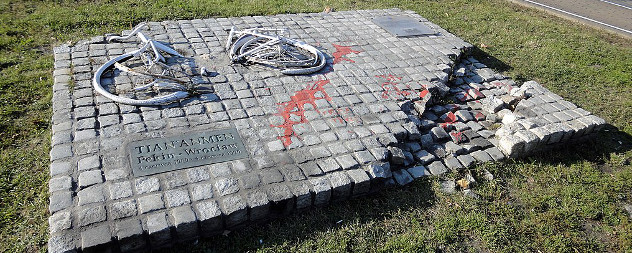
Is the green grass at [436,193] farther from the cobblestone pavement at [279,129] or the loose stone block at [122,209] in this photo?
the loose stone block at [122,209]

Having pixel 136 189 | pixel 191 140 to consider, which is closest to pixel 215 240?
pixel 136 189

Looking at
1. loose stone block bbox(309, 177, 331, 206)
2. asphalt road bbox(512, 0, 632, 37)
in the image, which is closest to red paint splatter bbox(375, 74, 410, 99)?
loose stone block bbox(309, 177, 331, 206)

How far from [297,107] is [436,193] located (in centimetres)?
218

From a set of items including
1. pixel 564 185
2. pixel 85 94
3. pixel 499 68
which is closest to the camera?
pixel 564 185

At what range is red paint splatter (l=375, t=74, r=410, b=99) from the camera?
6641 mm

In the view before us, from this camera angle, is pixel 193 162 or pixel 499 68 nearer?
pixel 193 162

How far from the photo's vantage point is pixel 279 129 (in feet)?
18.2

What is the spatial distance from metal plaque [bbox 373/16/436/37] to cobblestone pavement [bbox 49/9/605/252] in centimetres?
50

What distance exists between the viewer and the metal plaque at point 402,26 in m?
8.88

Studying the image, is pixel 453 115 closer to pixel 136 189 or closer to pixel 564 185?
pixel 564 185

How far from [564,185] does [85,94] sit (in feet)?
20.9

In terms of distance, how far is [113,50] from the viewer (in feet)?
23.5

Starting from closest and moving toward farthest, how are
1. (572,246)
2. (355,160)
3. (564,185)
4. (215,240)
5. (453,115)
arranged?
(215,240) → (572,246) → (355,160) → (564,185) → (453,115)

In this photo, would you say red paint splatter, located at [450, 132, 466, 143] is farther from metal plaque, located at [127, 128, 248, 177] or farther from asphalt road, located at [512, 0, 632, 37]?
asphalt road, located at [512, 0, 632, 37]
